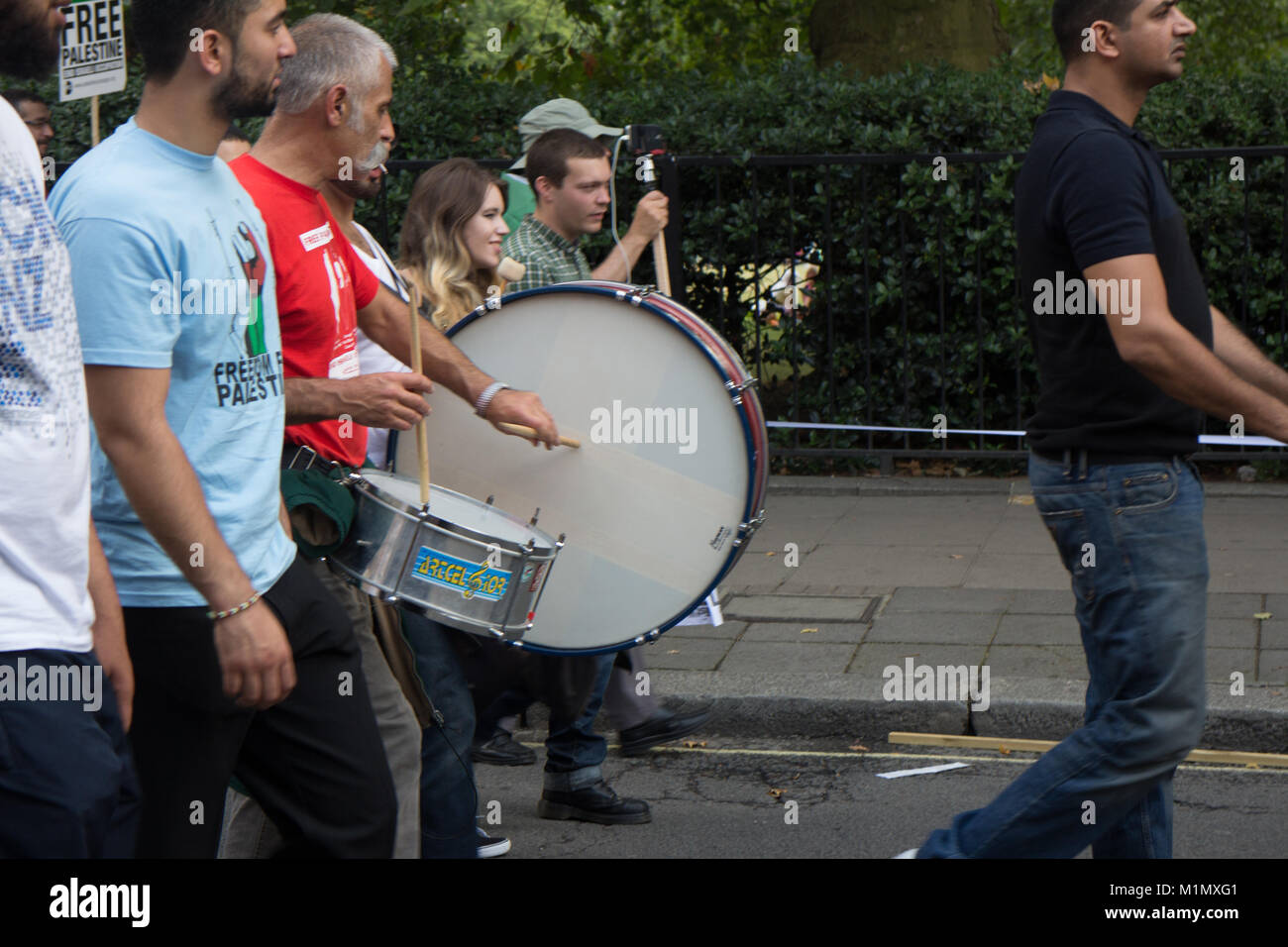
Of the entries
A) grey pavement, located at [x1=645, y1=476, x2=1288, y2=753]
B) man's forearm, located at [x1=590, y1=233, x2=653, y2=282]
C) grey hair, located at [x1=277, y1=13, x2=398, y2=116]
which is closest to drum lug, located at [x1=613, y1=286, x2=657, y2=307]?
grey hair, located at [x1=277, y1=13, x2=398, y2=116]

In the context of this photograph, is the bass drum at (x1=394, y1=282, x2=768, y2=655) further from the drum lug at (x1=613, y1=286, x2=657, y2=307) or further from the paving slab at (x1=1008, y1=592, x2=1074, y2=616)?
the paving slab at (x1=1008, y1=592, x2=1074, y2=616)

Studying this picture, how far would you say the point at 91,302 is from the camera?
2521 mm

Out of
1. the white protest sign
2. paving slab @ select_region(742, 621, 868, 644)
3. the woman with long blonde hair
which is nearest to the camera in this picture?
the woman with long blonde hair

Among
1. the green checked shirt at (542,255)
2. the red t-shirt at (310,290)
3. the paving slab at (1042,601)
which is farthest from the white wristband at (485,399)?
the paving slab at (1042,601)

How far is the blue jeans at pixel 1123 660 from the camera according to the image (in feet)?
10.6

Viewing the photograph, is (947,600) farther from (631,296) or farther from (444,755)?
(444,755)

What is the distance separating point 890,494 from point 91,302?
6.96 m

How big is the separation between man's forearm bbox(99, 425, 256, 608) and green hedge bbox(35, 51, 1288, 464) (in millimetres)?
6858

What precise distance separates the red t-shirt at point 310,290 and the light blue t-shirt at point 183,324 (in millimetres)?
428

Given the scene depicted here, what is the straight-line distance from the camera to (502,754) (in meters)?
5.31

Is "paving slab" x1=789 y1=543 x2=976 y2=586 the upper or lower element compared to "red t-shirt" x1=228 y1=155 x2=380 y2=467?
lower

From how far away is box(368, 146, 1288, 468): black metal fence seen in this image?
8.80 meters
